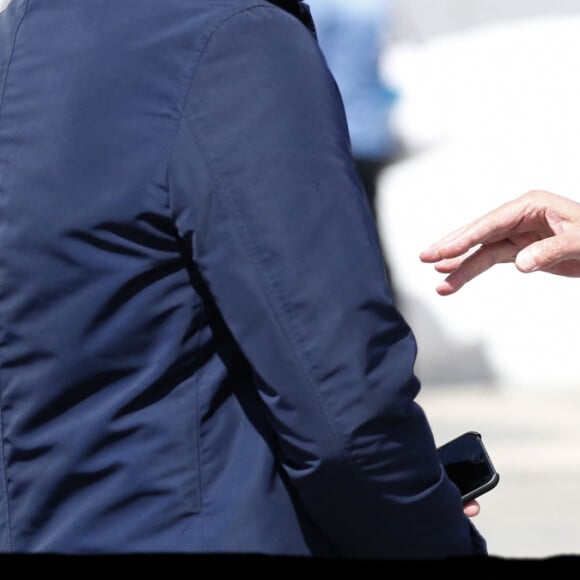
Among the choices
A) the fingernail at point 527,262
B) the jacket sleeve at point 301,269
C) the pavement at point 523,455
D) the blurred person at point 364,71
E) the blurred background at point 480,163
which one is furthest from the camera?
the blurred background at point 480,163

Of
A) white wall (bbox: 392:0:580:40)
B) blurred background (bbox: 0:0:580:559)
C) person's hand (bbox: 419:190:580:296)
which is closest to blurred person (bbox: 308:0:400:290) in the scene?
blurred background (bbox: 0:0:580:559)

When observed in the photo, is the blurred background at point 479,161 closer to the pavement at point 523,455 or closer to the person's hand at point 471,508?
the pavement at point 523,455

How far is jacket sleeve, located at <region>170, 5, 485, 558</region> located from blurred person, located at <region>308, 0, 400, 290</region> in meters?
Result: 6.27

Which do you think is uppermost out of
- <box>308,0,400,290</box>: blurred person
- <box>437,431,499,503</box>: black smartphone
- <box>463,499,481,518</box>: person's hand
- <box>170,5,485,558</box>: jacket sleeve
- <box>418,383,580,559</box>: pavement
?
<box>170,5,485,558</box>: jacket sleeve

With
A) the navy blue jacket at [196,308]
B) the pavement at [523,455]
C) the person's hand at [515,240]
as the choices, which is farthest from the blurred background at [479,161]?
the navy blue jacket at [196,308]

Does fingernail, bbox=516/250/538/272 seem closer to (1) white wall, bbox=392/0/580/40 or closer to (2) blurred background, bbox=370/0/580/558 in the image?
(2) blurred background, bbox=370/0/580/558

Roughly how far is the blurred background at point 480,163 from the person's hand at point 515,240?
232 inches

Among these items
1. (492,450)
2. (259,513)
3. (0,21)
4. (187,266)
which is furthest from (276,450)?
(492,450)

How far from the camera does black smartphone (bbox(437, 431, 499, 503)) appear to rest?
1.56 m

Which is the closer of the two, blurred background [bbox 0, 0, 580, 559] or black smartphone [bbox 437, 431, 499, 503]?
black smartphone [bbox 437, 431, 499, 503]

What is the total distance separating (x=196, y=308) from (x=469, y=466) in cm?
47

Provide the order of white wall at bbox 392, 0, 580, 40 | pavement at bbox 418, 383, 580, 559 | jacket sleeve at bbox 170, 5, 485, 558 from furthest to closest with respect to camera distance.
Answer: white wall at bbox 392, 0, 580, 40
pavement at bbox 418, 383, 580, 559
jacket sleeve at bbox 170, 5, 485, 558

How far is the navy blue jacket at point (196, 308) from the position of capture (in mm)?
1229

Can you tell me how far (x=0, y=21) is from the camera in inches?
56.4
